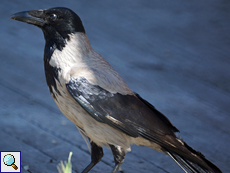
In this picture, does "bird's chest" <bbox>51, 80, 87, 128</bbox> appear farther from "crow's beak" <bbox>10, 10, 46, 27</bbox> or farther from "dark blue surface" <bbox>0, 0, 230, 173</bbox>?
"dark blue surface" <bbox>0, 0, 230, 173</bbox>

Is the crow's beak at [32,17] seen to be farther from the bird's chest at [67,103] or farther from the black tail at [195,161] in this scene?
the black tail at [195,161]

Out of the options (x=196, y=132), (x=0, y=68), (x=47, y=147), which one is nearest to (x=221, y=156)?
(x=196, y=132)

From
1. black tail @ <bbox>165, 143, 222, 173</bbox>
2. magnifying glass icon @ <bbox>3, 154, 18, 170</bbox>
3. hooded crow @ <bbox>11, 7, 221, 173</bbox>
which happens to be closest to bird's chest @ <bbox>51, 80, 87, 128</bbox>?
hooded crow @ <bbox>11, 7, 221, 173</bbox>

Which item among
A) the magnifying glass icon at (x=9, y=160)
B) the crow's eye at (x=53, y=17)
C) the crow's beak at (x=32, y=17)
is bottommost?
the magnifying glass icon at (x=9, y=160)

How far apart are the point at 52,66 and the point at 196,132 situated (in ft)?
5.37

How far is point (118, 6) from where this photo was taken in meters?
5.52

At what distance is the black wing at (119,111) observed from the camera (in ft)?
6.84

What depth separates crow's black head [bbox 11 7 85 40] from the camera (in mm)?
2178

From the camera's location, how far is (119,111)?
7.05 ft

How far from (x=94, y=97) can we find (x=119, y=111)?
150 mm

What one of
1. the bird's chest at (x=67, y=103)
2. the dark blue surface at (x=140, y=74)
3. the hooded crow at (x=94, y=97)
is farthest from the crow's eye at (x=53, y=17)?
the dark blue surface at (x=140, y=74)

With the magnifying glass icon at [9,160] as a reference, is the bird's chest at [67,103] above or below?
above

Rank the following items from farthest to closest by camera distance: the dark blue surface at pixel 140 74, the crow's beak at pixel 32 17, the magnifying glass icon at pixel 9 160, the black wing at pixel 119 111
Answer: the dark blue surface at pixel 140 74
the magnifying glass icon at pixel 9 160
the crow's beak at pixel 32 17
the black wing at pixel 119 111

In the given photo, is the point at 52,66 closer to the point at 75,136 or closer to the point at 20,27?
the point at 75,136
